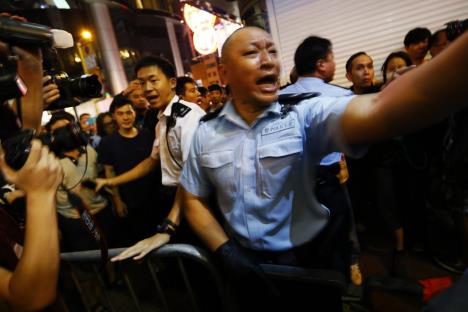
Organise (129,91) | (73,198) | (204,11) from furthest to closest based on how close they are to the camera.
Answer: (204,11) < (129,91) < (73,198)

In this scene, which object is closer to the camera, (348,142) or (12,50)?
(348,142)

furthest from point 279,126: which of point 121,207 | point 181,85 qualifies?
point 181,85

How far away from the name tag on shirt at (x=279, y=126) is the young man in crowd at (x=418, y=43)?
364 centimetres

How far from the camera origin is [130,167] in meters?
3.34

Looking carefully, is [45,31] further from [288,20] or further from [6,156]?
[288,20]

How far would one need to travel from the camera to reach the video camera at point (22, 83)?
3.37 feet

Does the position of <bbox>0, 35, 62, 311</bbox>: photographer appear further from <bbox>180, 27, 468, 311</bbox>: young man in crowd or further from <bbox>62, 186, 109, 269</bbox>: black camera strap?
<bbox>180, 27, 468, 311</bbox>: young man in crowd

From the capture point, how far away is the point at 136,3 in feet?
25.4

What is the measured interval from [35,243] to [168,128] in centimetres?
145

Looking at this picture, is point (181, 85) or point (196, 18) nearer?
point (181, 85)

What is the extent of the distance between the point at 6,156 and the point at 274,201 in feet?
3.67

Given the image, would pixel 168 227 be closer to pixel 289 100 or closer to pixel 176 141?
pixel 176 141

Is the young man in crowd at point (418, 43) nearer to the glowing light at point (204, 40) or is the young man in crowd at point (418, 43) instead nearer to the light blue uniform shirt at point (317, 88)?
the light blue uniform shirt at point (317, 88)

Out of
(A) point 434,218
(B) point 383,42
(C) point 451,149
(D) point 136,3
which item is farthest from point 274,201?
(D) point 136,3
